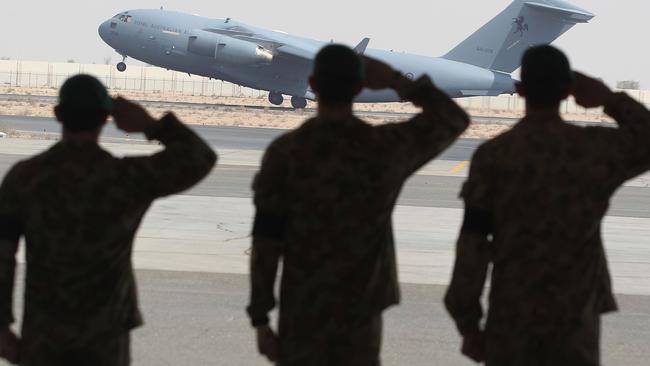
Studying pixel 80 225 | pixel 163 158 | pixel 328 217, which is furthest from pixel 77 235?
pixel 328 217

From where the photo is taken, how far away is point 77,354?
15.5ft

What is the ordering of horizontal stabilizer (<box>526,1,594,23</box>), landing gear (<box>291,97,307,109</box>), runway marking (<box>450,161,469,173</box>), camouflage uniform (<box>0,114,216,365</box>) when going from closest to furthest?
camouflage uniform (<box>0,114,216,365</box>) < runway marking (<box>450,161,469,173</box>) < landing gear (<box>291,97,307,109</box>) < horizontal stabilizer (<box>526,1,594,23</box>)

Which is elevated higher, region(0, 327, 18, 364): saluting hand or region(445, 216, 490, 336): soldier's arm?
region(445, 216, 490, 336): soldier's arm

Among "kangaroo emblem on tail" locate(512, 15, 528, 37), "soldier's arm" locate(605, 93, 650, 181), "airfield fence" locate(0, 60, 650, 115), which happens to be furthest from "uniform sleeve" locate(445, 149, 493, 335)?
"airfield fence" locate(0, 60, 650, 115)

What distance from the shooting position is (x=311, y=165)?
15.5 feet

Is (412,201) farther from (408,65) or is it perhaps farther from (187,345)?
(408,65)

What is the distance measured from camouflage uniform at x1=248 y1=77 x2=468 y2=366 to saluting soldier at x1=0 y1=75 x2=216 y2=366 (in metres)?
0.39

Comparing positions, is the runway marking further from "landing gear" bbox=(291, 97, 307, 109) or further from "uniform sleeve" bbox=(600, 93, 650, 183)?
"landing gear" bbox=(291, 97, 307, 109)

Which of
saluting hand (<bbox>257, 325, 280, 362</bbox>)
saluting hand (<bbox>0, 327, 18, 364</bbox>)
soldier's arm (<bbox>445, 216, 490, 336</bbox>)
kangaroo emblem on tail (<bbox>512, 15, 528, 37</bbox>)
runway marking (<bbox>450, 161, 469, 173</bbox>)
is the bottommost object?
runway marking (<bbox>450, 161, 469, 173</bbox>)

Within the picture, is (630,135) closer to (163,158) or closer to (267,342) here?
(267,342)

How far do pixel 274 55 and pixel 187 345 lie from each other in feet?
171

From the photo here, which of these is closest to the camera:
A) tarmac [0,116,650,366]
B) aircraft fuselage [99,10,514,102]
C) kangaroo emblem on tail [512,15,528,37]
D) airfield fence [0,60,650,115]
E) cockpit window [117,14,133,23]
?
tarmac [0,116,650,366]

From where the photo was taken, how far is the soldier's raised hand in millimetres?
4926

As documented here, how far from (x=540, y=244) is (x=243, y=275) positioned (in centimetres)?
827
